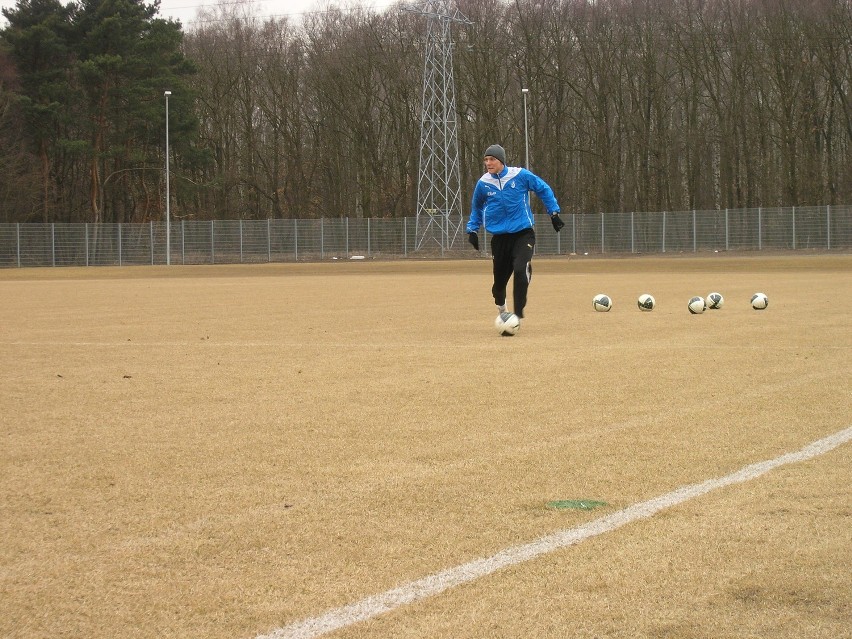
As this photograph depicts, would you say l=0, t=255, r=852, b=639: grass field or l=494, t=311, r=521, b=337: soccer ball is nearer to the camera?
l=0, t=255, r=852, b=639: grass field

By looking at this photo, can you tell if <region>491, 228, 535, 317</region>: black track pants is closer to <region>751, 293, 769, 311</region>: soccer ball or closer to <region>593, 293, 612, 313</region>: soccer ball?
<region>593, 293, 612, 313</region>: soccer ball

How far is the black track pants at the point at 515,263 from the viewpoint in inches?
524

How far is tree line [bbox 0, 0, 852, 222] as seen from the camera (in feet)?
202

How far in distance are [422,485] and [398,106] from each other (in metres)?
68.8

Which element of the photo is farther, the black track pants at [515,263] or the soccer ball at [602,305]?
the soccer ball at [602,305]

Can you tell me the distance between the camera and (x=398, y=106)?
237 feet

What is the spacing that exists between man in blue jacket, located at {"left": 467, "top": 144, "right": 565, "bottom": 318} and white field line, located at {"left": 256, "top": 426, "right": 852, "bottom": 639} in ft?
26.5

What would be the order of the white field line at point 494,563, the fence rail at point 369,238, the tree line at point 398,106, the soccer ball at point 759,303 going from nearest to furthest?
the white field line at point 494,563 < the soccer ball at point 759,303 < the fence rail at point 369,238 < the tree line at point 398,106

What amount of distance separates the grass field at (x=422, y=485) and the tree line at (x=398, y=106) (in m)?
53.3

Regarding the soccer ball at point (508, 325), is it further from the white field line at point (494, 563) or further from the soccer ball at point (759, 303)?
the white field line at point (494, 563)

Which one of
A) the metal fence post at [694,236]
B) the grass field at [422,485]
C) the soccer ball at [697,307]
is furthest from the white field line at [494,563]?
the metal fence post at [694,236]

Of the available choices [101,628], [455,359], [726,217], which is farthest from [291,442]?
[726,217]

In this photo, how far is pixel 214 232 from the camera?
59250 millimetres

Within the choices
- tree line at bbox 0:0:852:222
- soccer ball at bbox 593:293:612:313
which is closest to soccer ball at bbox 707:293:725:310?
soccer ball at bbox 593:293:612:313
